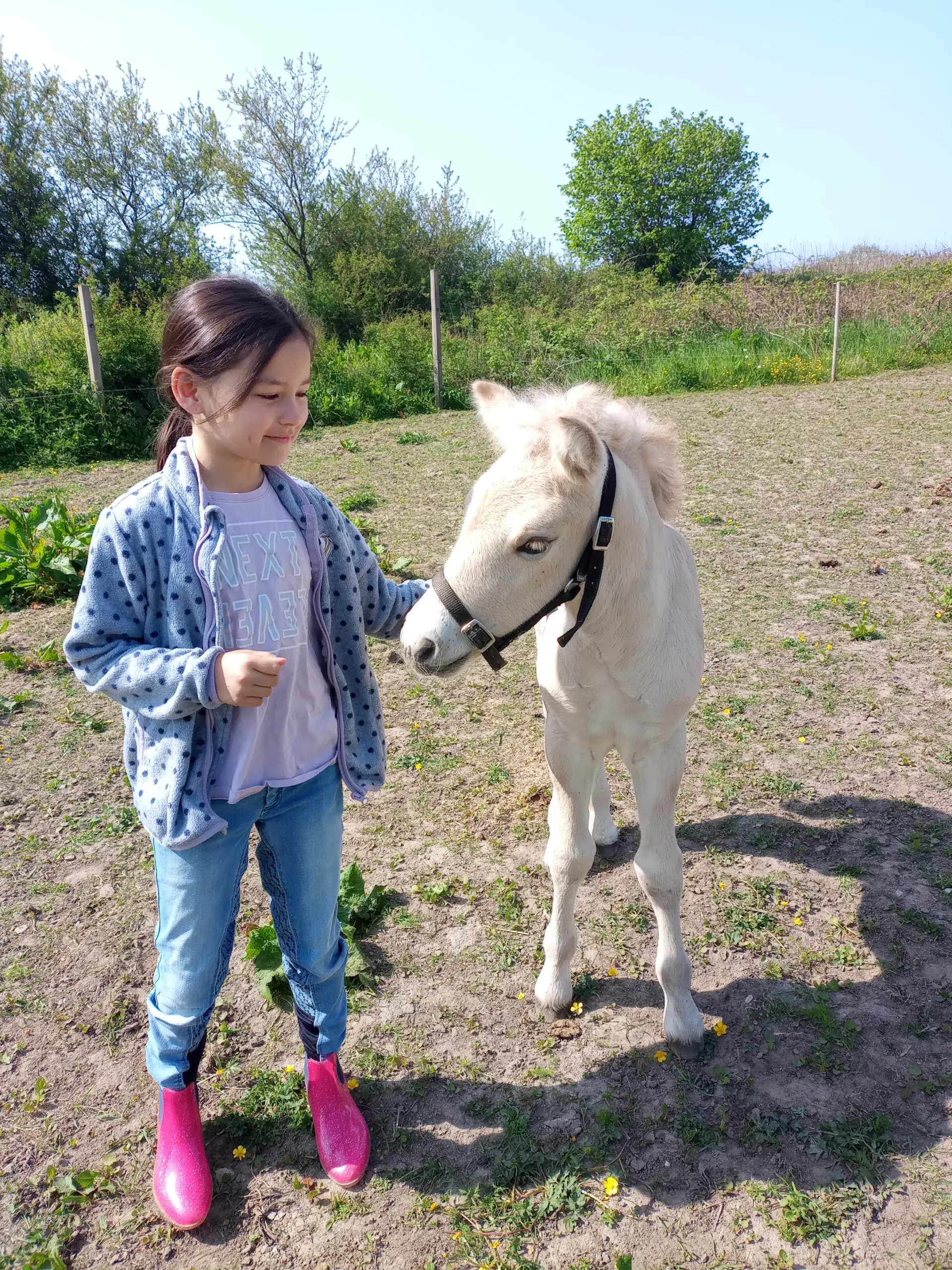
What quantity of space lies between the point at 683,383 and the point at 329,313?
11.8m

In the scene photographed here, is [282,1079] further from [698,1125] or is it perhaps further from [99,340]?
[99,340]

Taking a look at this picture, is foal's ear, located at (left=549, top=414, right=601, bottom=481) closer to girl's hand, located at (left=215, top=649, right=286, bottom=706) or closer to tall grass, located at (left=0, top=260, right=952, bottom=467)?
girl's hand, located at (left=215, top=649, right=286, bottom=706)

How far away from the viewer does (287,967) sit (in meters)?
2.03

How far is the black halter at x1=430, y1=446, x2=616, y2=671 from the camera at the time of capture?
182 cm

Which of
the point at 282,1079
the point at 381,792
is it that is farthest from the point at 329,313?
the point at 282,1079

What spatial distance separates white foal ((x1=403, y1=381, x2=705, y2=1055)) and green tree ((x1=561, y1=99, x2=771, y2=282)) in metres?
33.6

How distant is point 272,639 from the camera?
1.74 meters

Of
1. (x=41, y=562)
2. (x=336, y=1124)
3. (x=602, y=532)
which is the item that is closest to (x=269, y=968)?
(x=336, y=1124)

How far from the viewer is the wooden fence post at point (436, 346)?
1322cm

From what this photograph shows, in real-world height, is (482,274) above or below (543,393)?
above

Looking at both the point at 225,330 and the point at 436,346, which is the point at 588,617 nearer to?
the point at 225,330

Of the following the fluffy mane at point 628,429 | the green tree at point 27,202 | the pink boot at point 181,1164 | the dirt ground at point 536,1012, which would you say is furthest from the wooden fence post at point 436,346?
the green tree at point 27,202

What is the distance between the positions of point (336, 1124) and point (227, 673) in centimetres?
133

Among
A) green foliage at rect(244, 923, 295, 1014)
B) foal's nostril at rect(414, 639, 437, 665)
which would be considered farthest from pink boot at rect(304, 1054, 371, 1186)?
foal's nostril at rect(414, 639, 437, 665)
